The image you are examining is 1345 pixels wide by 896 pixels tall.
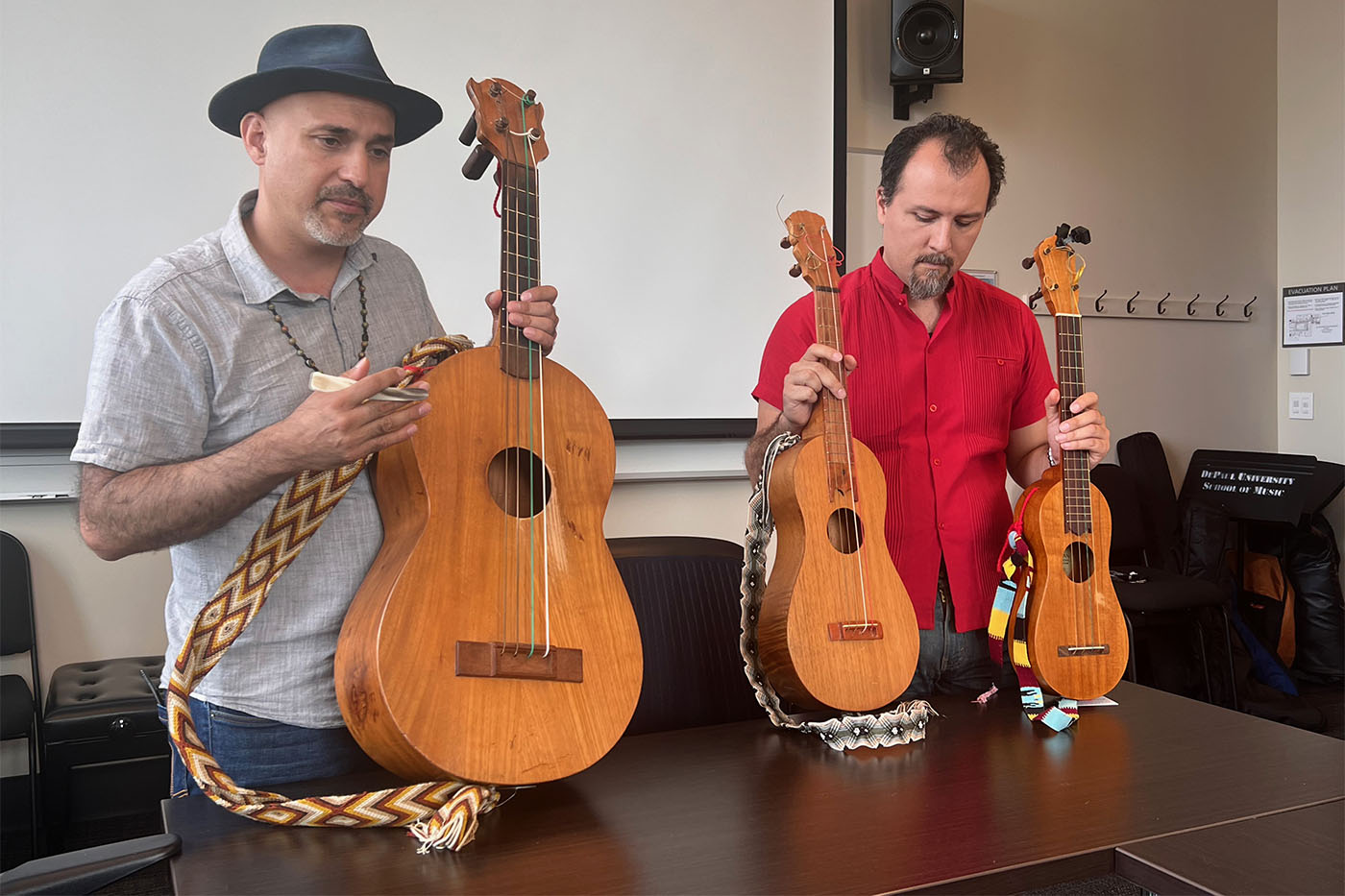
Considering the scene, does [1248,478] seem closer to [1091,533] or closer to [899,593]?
[1091,533]

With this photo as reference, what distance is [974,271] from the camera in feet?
12.8

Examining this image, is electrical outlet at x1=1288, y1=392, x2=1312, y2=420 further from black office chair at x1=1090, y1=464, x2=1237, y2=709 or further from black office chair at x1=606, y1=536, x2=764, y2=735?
black office chair at x1=606, y1=536, x2=764, y2=735

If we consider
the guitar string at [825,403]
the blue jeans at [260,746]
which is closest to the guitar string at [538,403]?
the blue jeans at [260,746]

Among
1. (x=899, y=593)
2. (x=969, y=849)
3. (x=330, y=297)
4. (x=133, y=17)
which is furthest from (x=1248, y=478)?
(x=133, y=17)

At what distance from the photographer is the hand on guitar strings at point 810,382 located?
1.53 meters

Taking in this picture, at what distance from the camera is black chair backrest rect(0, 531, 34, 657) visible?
99.8 inches

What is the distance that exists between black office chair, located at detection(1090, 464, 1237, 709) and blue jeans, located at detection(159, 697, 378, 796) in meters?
2.68

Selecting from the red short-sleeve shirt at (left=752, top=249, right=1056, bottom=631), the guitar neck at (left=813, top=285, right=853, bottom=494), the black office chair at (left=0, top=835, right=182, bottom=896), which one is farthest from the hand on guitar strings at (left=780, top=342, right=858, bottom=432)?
the black office chair at (left=0, top=835, right=182, bottom=896)

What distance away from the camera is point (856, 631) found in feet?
4.88

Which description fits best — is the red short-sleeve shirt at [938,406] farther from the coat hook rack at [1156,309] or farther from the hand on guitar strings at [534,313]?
the coat hook rack at [1156,309]

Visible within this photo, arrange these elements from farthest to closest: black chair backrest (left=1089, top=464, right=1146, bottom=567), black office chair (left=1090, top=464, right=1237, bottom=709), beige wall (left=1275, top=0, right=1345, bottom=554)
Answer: beige wall (left=1275, top=0, right=1345, bottom=554)
black chair backrest (left=1089, top=464, right=1146, bottom=567)
black office chair (left=1090, top=464, right=1237, bottom=709)

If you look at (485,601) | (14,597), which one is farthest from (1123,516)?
(14,597)

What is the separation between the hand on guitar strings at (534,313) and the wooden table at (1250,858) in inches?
37.0

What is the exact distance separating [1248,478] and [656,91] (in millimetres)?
2988
